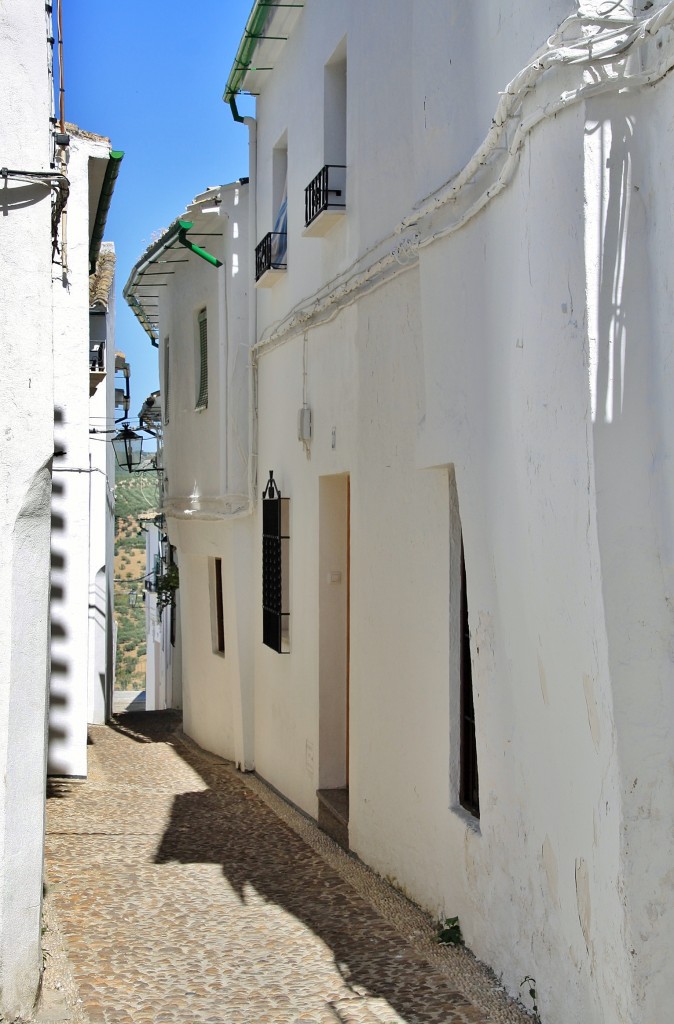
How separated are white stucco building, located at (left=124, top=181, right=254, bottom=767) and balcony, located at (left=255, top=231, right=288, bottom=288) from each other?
912mm

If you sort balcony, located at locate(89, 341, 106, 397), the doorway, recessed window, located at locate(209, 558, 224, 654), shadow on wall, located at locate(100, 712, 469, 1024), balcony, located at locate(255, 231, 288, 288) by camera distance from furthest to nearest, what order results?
balcony, located at locate(89, 341, 106, 397), recessed window, located at locate(209, 558, 224, 654), balcony, located at locate(255, 231, 288, 288), the doorway, shadow on wall, located at locate(100, 712, 469, 1024)

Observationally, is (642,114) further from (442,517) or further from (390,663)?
(390,663)

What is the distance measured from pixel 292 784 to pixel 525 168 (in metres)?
6.97

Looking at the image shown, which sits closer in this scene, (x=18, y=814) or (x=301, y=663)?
(x=18, y=814)

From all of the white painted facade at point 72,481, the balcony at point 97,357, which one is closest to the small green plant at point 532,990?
the white painted facade at point 72,481

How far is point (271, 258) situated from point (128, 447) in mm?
5834

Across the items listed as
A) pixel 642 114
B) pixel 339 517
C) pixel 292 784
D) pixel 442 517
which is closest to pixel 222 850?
pixel 292 784

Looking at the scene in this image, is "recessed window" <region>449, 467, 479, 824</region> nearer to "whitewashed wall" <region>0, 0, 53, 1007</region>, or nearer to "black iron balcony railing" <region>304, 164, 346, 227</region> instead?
"whitewashed wall" <region>0, 0, 53, 1007</region>

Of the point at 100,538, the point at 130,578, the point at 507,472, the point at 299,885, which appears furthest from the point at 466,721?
the point at 130,578

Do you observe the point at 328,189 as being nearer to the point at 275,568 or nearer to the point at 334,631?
the point at 334,631

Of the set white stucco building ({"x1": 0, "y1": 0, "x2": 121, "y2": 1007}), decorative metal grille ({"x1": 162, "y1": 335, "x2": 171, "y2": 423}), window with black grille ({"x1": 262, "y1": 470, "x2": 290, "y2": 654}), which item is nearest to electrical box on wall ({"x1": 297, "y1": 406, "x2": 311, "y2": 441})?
window with black grille ({"x1": 262, "y1": 470, "x2": 290, "y2": 654})

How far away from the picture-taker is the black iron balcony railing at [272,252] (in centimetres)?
1129

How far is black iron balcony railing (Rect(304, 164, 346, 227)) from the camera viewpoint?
913cm

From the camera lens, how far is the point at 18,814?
5.48m
